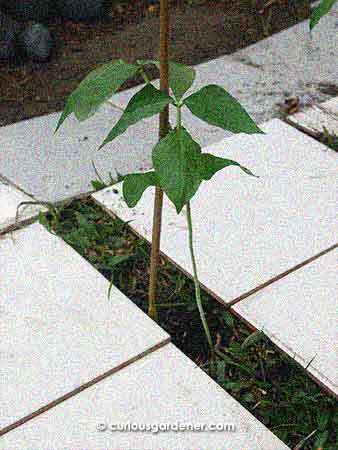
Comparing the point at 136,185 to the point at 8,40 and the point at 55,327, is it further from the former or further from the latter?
the point at 8,40

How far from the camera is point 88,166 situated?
242cm

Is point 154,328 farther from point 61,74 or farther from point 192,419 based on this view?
point 61,74

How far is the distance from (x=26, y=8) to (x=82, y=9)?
246 mm

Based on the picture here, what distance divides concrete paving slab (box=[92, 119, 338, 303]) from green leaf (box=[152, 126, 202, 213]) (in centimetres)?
63

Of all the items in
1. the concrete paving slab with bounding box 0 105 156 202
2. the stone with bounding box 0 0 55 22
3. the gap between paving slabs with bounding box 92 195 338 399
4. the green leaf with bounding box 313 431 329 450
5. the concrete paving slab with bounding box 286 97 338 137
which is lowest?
the green leaf with bounding box 313 431 329 450

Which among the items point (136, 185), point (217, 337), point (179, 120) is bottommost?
point (217, 337)

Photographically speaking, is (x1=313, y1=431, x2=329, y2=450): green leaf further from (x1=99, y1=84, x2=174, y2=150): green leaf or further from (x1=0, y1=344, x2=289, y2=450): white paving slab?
(x1=99, y1=84, x2=174, y2=150): green leaf

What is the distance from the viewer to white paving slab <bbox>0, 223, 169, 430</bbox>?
1.65 meters

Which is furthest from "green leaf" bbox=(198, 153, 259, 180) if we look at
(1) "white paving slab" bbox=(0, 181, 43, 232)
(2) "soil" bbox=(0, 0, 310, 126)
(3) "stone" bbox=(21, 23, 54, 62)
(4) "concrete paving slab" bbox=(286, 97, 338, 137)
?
(3) "stone" bbox=(21, 23, 54, 62)

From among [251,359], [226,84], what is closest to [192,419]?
[251,359]

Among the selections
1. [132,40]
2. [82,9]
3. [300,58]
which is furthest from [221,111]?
[82,9]

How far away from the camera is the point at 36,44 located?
307 cm

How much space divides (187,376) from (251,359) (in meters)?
0.18

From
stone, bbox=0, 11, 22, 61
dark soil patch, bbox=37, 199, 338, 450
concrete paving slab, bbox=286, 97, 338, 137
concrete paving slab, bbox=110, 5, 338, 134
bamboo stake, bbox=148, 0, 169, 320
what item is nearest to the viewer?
bamboo stake, bbox=148, 0, 169, 320
